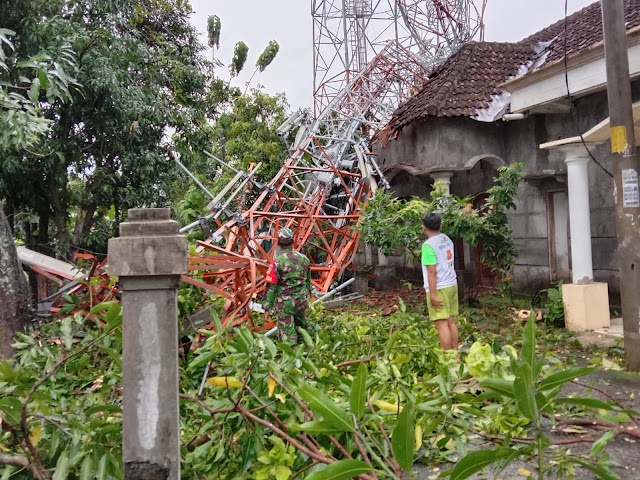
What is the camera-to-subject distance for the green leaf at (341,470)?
2275 mm

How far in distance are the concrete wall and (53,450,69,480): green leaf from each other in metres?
8.16

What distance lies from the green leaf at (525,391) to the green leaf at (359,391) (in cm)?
69

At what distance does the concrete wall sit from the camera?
8.68m

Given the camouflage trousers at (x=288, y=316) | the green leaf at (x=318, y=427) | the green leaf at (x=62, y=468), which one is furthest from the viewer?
the camouflage trousers at (x=288, y=316)

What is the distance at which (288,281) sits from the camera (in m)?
6.23

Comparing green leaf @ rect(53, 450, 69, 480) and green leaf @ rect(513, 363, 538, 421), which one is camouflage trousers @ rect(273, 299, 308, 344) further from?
green leaf @ rect(513, 363, 538, 421)

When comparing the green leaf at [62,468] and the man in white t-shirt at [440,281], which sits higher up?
the man in white t-shirt at [440,281]

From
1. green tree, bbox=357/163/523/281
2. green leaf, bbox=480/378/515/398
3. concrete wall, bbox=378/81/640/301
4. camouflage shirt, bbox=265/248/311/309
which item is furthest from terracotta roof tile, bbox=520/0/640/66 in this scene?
green leaf, bbox=480/378/515/398

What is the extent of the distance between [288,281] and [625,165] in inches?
143

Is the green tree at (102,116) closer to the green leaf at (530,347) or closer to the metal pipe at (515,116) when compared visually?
the metal pipe at (515,116)

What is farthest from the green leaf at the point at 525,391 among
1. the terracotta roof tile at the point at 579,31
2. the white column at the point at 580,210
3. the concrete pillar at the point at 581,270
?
the terracotta roof tile at the point at 579,31

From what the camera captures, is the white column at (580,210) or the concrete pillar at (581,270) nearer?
the concrete pillar at (581,270)

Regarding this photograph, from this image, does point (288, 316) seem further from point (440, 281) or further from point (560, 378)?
point (560, 378)

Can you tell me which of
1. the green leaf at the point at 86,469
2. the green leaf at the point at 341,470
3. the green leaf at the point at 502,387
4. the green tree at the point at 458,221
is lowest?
the green leaf at the point at 86,469
